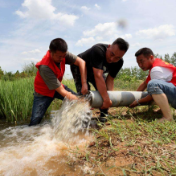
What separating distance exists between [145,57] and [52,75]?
1.65 metres

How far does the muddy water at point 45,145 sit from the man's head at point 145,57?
1.29 m

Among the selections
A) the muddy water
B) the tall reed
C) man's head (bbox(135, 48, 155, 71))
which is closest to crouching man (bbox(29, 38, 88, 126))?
the muddy water

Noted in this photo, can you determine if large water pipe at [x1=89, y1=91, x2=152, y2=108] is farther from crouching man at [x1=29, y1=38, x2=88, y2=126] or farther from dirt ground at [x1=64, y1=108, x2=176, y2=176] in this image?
dirt ground at [x1=64, y1=108, x2=176, y2=176]

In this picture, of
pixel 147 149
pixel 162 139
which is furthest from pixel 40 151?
pixel 162 139

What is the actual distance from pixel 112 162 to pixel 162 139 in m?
0.64

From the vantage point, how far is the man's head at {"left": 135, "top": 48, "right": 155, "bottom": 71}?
262 centimetres

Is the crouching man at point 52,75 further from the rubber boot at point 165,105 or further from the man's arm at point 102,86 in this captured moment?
the rubber boot at point 165,105

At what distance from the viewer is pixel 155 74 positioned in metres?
2.40

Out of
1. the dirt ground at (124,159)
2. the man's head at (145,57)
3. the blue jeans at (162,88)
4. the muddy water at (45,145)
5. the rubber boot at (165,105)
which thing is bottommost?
the muddy water at (45,145)

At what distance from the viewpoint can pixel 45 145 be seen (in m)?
1.97

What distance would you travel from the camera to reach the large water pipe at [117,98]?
2404mm

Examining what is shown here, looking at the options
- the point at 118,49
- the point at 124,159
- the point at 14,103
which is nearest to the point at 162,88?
the point at 118,49

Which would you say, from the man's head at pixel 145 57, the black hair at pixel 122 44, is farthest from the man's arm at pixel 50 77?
the man's head at pixel 145 57

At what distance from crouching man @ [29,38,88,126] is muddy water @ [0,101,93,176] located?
262 millimetres
